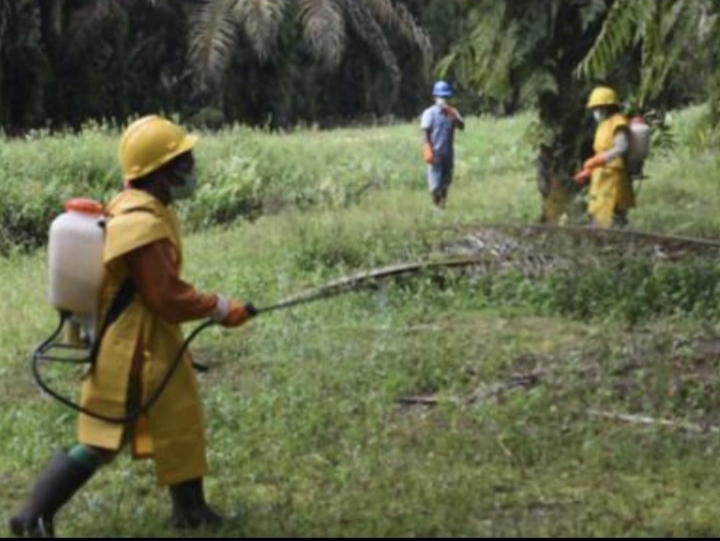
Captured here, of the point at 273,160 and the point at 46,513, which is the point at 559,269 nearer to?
the point at 46,513

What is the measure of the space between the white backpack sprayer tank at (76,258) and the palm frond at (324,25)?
2482 cm

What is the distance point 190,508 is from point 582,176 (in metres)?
8.33

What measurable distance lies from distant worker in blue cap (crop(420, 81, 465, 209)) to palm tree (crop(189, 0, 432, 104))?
11.3m

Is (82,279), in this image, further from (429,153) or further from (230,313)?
(429,153)

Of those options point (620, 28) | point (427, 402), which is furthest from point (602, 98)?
point (427, 402)

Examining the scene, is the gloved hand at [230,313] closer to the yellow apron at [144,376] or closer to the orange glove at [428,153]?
the yellow apron at [144,376]

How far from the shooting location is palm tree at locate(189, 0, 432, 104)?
3016 centimetres

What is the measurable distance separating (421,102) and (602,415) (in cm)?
3307

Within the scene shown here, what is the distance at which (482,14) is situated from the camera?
14.9 metres

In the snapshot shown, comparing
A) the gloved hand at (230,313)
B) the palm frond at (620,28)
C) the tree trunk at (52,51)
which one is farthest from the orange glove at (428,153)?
the tree trunk at (52,51)

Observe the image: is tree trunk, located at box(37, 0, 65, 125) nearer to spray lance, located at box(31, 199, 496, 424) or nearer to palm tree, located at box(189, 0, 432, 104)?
palm tree, located at box(189, 0, 432, 104)

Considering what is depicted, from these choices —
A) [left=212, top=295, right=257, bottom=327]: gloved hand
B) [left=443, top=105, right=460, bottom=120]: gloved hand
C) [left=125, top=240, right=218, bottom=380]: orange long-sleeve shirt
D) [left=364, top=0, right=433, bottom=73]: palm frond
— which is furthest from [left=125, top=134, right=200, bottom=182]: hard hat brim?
[left=364, top=0, right=433, bottom=73]: palm frond

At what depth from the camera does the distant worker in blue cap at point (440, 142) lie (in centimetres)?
1880

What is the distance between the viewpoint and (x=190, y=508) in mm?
6355
